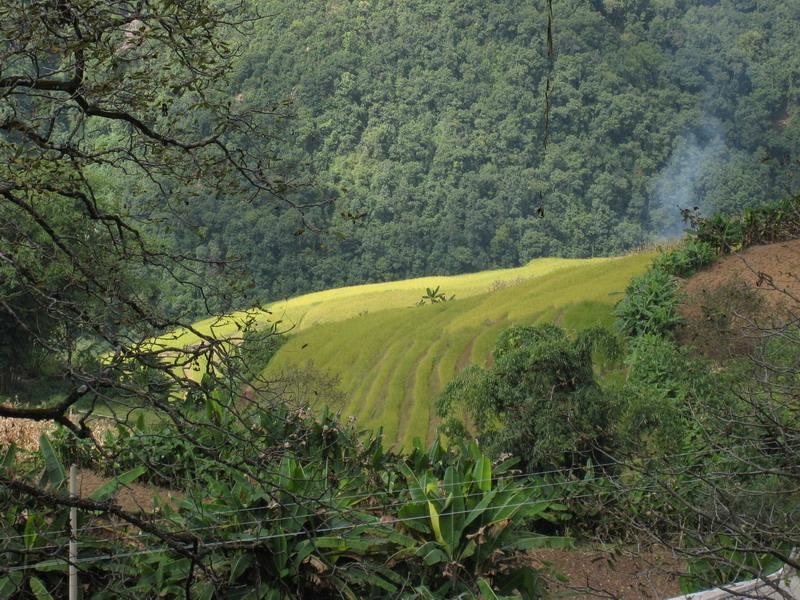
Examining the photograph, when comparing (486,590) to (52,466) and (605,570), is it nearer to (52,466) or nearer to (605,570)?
(52,466)

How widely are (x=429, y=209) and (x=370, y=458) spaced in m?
64.7

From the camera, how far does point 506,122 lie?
82.1m

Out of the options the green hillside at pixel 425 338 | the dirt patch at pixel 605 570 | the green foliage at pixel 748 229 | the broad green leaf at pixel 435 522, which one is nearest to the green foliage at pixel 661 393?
the dirt patch at pixel 605 570

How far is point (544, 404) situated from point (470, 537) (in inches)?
277

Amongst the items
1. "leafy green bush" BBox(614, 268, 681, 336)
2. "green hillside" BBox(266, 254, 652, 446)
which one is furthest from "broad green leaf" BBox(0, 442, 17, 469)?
"green hillside" BBox(266, 254, 652, 446)

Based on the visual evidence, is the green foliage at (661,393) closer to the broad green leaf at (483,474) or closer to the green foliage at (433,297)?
the broad green leaf at (483,474)

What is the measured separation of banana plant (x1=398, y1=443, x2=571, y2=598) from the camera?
383 inches

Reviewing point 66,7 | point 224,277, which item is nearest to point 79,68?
point 66,7

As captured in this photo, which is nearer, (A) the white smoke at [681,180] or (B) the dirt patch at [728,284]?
(B) the dirt patch at [728,284]

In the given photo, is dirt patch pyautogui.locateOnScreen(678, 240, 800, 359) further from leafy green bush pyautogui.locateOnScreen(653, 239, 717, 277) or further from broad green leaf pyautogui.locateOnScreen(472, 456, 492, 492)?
broad green leaf pyautogui.locateOnScreen(472, 456, 492, 492)

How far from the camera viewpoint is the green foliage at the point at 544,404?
1598cm

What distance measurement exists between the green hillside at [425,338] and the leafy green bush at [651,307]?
9.26 feet

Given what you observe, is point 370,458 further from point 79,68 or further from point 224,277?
point 79,68

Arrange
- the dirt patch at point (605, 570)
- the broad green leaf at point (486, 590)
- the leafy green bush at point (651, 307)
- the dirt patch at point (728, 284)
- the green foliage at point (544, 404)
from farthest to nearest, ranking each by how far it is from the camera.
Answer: the leafy green bush at point (651, 307) < the dirt patch at point (728, 284) < the green foliage at point (544, 404) < the dirt patch at point (605, 570) < the broad green leaf at point (486, 590)
